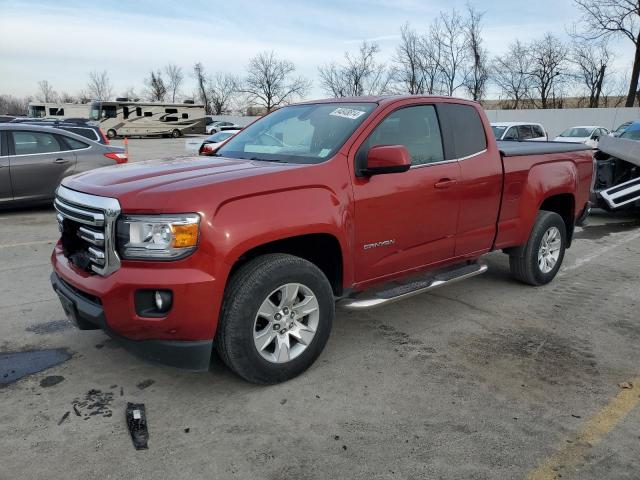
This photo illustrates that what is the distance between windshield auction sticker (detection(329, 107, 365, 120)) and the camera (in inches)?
158

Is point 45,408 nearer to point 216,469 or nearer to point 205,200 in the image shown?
point 216,469

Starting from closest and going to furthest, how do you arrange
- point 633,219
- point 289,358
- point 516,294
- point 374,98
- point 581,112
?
point 289,358 → point 374,98 → point 516,294 → point 633,219 → point 581,112

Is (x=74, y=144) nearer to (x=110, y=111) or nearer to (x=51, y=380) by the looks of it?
(x=51, y=380)

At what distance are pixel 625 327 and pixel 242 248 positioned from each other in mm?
3454

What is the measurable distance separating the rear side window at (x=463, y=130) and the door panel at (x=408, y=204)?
0.41ft

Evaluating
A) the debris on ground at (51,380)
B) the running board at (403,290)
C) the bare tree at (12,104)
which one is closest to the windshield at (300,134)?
the running board at (403,290)

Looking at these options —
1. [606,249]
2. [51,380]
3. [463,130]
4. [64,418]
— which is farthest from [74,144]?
[606,249]

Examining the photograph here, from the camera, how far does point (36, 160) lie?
9195 millimetres

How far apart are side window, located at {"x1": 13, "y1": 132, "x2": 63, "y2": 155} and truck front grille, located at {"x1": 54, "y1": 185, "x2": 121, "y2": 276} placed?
6492 millimetres

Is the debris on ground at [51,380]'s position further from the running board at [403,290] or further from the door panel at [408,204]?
the door panel at [408,204]

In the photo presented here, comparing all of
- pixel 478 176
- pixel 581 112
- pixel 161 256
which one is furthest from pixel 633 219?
pixel 581 112

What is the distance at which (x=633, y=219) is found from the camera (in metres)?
10.4

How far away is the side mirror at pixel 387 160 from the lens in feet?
11.6

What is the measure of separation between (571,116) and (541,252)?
102 feet
